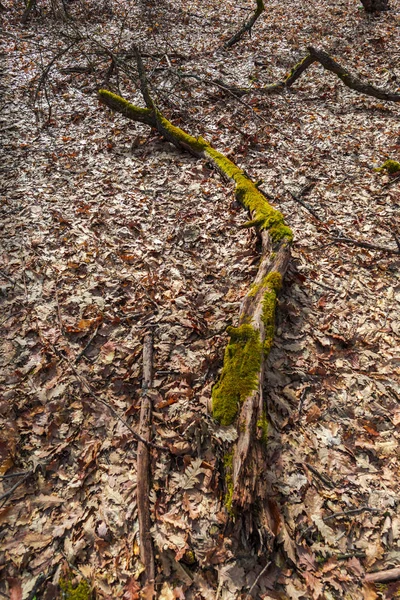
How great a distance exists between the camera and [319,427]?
361 cm

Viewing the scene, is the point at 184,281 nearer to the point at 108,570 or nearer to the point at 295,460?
the point at 295,460

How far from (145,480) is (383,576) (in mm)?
2037

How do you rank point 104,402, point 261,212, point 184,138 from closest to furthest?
point 104,402 < point 261,212 < point 184,138

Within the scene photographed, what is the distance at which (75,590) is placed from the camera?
2.62 meters

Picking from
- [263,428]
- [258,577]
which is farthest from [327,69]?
[258,577]

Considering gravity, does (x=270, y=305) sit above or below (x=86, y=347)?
above

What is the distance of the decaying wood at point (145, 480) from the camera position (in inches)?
107

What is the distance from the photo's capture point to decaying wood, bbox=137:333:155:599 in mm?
2713

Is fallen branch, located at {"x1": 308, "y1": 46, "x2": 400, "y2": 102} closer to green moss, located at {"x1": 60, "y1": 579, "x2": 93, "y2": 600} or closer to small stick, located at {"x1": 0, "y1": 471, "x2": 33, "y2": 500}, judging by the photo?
small stick, located at {"x1": 0, "y1": 471, "x2": 33, "y2": 500}

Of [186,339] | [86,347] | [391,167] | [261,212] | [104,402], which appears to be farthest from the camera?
[391,167]

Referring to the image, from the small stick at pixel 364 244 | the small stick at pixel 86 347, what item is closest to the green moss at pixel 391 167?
the small stick at pixel 364 244

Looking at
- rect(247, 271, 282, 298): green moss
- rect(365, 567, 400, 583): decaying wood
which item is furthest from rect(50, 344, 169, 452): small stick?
rect(247, 271, 282, 298): green moss

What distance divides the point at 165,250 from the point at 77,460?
10.5 feet

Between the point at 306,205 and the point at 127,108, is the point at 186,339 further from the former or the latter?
the point at 127,108
